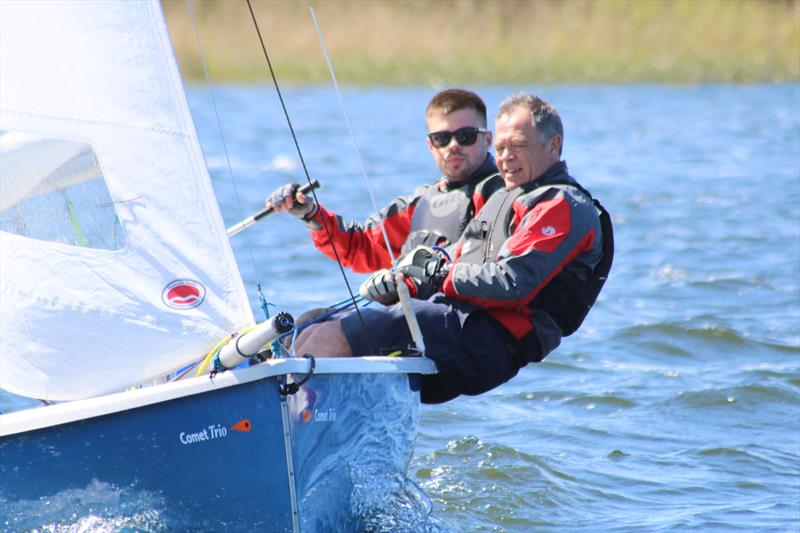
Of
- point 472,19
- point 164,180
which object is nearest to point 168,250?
point 164,180

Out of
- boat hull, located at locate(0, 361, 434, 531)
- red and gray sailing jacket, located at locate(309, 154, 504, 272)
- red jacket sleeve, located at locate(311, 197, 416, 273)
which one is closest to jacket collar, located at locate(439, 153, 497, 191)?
red and gray sailing jacket, located at locate(309, 154, 504, 272)

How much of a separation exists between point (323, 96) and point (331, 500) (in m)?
19.5

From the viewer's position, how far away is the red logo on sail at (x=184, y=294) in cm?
345

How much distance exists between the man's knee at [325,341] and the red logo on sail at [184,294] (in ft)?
1.93

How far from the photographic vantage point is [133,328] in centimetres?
346

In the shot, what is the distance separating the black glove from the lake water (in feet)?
2.66

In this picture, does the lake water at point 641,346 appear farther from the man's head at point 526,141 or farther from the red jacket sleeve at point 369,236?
the man's head at point 526,141

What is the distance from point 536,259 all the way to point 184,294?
112 centimetres

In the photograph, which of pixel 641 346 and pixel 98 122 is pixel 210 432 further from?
pixel 641 346

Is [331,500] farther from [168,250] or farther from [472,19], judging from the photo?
[472,19]

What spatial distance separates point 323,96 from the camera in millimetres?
22656

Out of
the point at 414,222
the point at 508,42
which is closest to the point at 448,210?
the point at 414,222

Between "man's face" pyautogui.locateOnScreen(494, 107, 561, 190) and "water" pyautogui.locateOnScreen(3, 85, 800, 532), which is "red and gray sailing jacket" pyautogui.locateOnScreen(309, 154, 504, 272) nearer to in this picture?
"man's face" pyautogui.locateOnScreen(494, 107, 561, 190)

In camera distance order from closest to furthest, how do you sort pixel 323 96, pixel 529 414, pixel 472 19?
pixel 529 414 → pixel 323 96 → pixel 472 19
